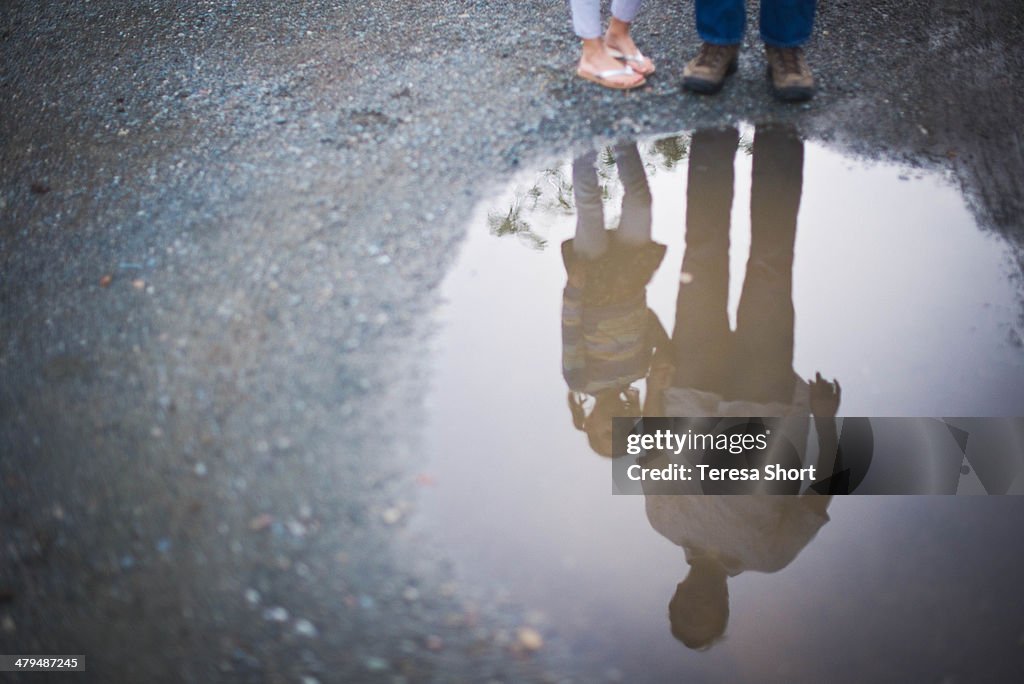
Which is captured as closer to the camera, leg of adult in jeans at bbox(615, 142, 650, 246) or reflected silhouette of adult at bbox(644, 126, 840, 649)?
reflected silhouette of adult at bbox(644, 126, 840, 649)

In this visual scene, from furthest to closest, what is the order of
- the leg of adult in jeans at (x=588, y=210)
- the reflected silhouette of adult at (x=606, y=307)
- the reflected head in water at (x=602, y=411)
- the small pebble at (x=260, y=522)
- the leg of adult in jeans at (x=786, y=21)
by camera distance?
the leg of adult in jeans at (x=786, y=21)
the leg of adult in jeans at (x=588, y=210)
the reflected silhouette of adult at (x=606, y=307)
the reflected head in water at (x=602, y=411)
the small pebble at (x=260, y=522)

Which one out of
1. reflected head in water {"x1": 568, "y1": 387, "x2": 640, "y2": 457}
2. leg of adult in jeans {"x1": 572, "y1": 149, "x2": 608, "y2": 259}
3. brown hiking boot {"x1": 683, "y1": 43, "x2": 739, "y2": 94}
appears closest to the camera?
reflected head in water {"x1": 568, "y1": 387, "x2": 640, "y2": 457}

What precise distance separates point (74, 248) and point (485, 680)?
2.16 metres

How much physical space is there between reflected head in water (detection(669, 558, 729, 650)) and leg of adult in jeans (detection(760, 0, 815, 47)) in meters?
2.25

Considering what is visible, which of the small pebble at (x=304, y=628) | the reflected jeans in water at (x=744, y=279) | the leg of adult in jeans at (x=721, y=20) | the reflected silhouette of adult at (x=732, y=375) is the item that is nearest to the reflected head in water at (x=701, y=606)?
the reflected silhouette of adult at (x=732, y=375)

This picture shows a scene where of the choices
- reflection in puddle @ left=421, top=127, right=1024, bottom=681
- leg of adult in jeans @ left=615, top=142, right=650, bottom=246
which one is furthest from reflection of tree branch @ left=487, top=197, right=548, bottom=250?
leg of adult in jeans @ left=615, top=142, right=650, bottom=246

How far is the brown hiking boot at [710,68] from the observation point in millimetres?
3271

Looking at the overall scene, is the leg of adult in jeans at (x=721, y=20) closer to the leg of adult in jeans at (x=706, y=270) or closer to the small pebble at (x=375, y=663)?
the leg of adult in jeans at (x=706, y=270)

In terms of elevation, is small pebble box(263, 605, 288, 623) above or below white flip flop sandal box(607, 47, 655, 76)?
below

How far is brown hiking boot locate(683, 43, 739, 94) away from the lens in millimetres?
3271

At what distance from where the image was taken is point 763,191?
9.70 feet

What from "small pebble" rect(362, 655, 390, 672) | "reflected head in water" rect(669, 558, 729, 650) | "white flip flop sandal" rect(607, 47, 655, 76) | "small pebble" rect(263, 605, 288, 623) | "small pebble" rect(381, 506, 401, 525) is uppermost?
Answer: "white flip flop sandal" rect(607, 47, 655, 76)

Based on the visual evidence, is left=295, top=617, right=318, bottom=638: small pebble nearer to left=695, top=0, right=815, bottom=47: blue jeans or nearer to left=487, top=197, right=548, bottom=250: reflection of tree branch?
left=487, top=197, right=548, bottom=250: reflection of tree branch

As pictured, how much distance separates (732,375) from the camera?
2422 mm
